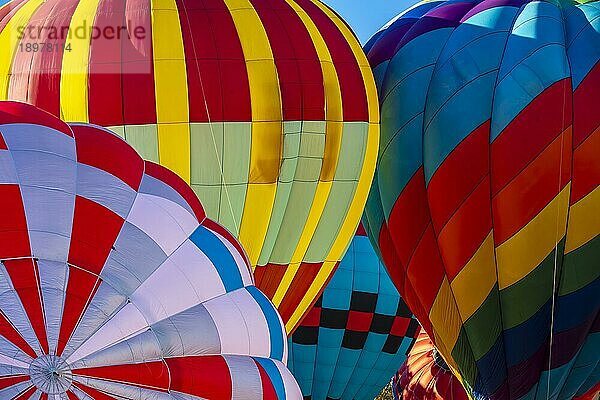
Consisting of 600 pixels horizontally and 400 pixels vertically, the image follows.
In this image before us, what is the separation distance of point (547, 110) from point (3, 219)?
11.2 ft

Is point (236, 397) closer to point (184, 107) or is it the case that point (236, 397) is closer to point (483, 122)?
point (184, 107)

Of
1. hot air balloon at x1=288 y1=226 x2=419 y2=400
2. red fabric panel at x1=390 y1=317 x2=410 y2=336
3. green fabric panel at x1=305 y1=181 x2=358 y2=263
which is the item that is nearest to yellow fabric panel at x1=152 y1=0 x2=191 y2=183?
green fabric panel at x1=305 y1=181 x2=358 y2=263

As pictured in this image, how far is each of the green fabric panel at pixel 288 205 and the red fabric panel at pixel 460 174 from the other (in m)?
0.66

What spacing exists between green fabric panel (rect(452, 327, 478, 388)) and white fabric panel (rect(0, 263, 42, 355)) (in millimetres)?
3523

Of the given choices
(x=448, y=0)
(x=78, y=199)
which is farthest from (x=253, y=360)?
(x=448, y=0)

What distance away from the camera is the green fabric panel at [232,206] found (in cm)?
656

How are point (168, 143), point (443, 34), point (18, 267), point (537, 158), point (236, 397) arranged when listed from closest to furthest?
point (18, 267) → point (236, 397) → point (168, 143) → point (537, 158) → point (443, 34)

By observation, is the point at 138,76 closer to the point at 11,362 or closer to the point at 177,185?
the point at 177,185

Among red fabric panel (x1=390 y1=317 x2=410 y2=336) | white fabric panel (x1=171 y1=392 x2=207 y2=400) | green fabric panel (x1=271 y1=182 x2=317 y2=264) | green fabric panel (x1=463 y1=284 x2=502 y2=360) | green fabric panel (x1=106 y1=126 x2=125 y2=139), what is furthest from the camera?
red fabric panel (x1=390 y1=317 x2=410 y2=336)

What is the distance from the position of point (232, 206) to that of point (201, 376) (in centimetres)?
225

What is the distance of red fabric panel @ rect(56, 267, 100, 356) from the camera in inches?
163

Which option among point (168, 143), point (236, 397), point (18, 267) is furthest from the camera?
point (168, 143)

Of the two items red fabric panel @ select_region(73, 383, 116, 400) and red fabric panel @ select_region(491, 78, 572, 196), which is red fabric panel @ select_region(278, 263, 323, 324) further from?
red fabric panel @ select_region(73, 383, 116, 400)

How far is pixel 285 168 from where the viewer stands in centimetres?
673
